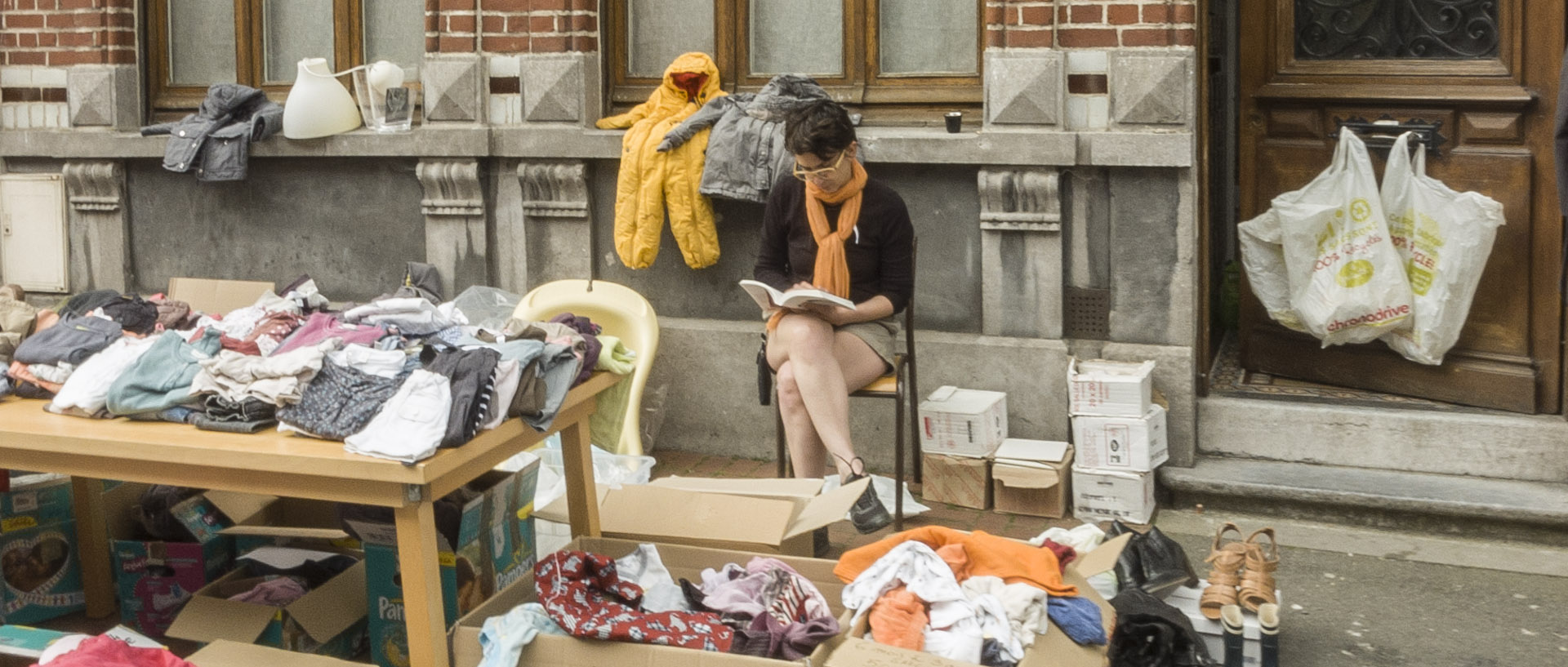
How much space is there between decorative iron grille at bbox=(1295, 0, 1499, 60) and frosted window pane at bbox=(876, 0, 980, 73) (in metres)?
1.27

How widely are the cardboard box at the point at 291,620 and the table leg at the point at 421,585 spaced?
0.56 m

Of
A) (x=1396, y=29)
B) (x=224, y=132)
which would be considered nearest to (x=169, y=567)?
(x=224, y=132)

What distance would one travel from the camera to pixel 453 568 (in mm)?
4066

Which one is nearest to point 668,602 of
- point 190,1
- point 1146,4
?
point 1146,4

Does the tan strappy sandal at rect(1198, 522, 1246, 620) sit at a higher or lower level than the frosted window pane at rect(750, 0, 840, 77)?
lower

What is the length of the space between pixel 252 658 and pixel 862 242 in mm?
2622

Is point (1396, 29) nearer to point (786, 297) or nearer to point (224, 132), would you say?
point (786, 297)

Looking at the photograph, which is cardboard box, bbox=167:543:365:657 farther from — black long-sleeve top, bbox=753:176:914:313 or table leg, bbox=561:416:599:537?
black long-sleeve top, bbox=753:176:914:313

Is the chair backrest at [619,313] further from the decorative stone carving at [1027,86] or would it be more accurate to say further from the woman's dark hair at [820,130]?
the decorative stone carving at [1027,86]

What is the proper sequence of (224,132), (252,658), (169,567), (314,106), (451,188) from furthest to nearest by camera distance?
(224,132) < (314,106) < (451,188) < (169,567) < (252,658)

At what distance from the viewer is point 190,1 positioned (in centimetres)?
755

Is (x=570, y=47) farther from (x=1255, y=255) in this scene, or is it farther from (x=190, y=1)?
(x=1255, y=255)

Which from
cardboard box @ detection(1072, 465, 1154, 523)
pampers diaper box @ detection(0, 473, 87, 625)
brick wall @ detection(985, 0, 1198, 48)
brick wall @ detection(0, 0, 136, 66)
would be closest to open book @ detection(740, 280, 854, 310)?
cardboard box @ detection(1072, 465, 1154, 523)

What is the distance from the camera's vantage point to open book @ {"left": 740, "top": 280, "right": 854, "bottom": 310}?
16.9 feet
